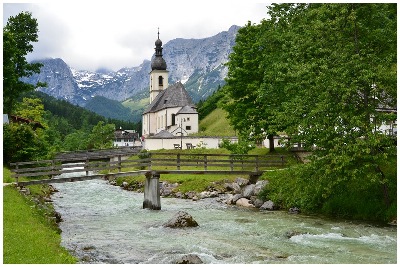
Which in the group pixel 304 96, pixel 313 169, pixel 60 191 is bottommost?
pixel 60 191

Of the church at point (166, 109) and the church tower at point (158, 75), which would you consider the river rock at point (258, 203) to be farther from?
the church tower at point (158, 75)

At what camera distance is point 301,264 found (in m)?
17.4

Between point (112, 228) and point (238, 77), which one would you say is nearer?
point (112, 228)

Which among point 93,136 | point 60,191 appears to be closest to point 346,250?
point 60,191

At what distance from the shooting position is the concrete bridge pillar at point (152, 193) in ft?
113

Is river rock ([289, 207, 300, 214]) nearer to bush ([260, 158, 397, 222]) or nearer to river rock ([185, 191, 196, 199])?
bush ([260, 158, 397, 222])

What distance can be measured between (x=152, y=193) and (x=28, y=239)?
17.2 metres

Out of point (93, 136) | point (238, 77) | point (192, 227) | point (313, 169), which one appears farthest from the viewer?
point (93, 136)

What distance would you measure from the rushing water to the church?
2468 inches

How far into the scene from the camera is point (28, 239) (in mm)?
17719

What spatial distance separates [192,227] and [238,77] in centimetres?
2443

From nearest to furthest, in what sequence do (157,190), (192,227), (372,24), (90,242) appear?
(90,242) < (192,227) < (372,24) < (157,190)

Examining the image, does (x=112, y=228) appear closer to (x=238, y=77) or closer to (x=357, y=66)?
(x=357, y=66)

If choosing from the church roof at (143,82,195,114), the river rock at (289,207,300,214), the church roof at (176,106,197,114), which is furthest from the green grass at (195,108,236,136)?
the river rock at (289,207,300,214)
